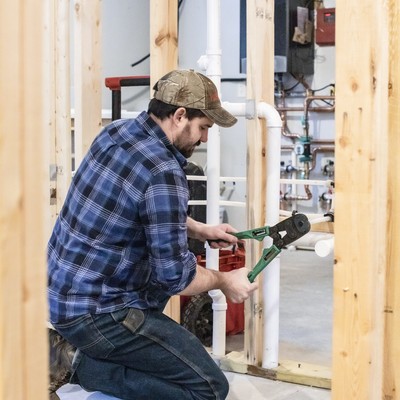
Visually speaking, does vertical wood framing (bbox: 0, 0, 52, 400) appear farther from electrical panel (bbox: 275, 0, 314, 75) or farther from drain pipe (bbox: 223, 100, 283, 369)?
electrical panel (bbox: 275, 0, 314, 75)

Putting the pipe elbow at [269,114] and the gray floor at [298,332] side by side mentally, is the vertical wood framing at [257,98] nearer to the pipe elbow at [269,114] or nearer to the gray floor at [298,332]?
the pipe elbow at [269,114]

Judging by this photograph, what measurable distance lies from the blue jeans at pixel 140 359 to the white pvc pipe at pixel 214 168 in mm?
750

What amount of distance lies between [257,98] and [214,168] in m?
0.34

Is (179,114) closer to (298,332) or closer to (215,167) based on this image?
(215,167)

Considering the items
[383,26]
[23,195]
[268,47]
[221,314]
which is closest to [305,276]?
[221,314]

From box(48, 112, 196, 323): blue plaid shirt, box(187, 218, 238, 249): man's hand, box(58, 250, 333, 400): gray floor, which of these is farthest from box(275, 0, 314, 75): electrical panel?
box(48, 112, 196, 323): blue plaid shirt

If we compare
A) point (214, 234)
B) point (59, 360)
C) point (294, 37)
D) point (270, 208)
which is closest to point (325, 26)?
point (294, 37)

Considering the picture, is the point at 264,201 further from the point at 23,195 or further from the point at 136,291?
the point at 23,195

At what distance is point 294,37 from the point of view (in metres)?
6.21

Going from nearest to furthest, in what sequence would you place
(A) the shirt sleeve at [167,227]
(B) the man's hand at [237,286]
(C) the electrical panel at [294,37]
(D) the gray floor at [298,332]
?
(A) the shirt sleeve at [167,227]
(B) the man's hand at [237,286]
(D) the gray floor at [298,332]
(C) the electrical panel at [294,37]

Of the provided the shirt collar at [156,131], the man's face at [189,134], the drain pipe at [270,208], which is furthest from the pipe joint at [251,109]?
the shirt collar at [156,131]

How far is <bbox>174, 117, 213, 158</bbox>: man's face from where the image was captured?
2080mm

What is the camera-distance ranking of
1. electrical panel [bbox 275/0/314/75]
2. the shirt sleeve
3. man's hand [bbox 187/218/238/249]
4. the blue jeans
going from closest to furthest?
the shirt sleeve < the blue jeans < man's hand [bbox 187/218/238/249] < electrical panel [bbox 275/0/314/75]

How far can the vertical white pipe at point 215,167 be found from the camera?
277 centimetres
